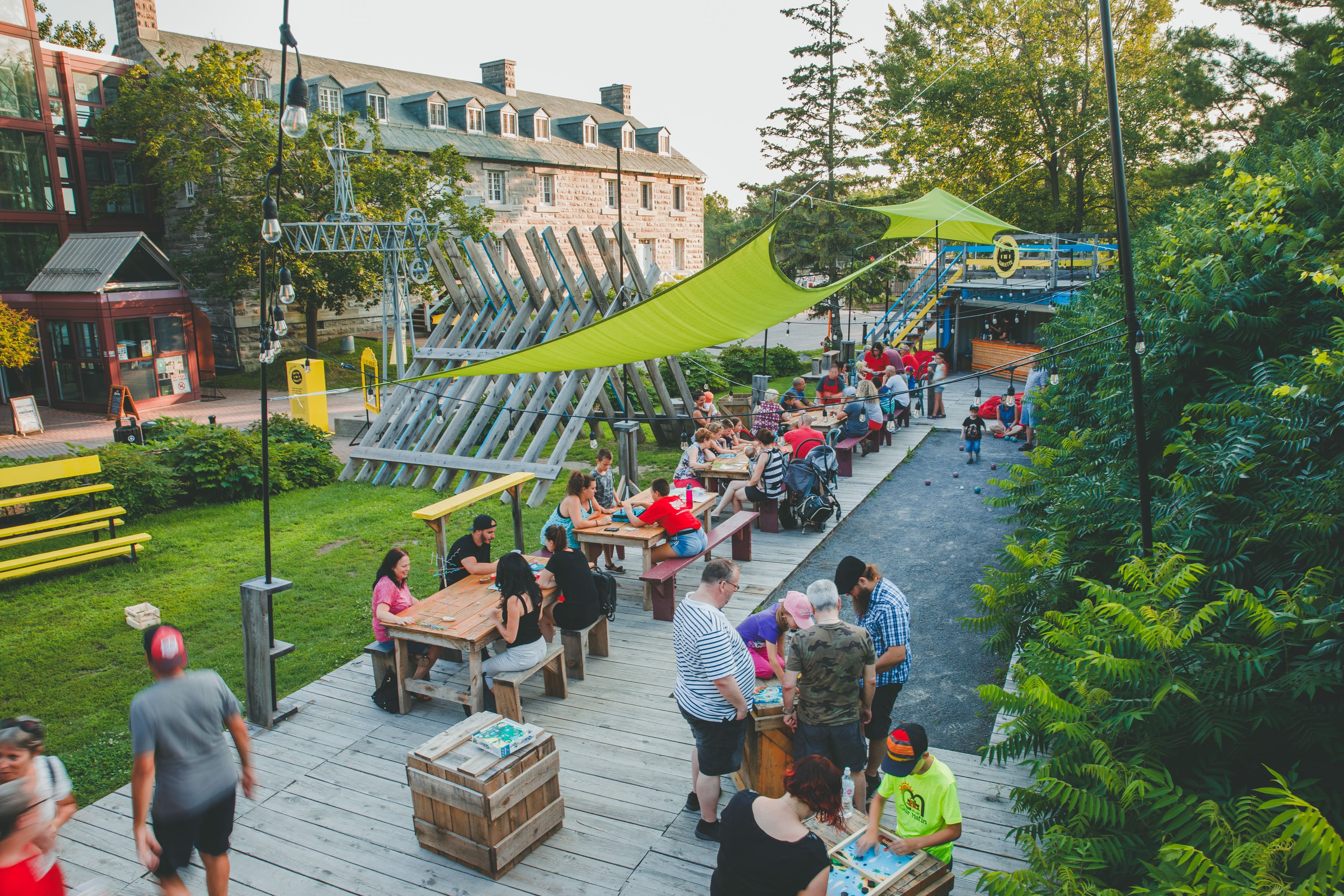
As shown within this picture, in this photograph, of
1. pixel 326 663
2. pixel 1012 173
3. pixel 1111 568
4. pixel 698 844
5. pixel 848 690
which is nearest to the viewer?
pixel 848 690

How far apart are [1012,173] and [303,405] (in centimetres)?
2533

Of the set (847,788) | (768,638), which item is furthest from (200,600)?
(847,788)

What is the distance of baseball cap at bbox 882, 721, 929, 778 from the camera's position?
376 centimetres

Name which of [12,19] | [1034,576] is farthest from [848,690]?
[12,19]

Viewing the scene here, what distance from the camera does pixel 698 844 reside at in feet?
14.9

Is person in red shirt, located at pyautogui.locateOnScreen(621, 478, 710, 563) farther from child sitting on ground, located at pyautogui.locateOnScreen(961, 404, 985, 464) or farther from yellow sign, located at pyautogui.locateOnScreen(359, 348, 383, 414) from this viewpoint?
yellow sign, located at pyautogui.locateOnScreen(359, 348, 383, 414)

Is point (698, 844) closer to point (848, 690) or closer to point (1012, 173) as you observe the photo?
point (848, 690)

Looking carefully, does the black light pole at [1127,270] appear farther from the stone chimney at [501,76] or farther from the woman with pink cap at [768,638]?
the stone chimney at [501,76]

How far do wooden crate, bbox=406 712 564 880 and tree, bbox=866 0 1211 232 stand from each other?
23.7m

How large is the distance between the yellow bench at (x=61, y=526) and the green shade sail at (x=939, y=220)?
12199mm

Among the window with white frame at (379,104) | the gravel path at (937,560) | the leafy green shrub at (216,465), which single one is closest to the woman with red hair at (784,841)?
the gravel path at (937,560)

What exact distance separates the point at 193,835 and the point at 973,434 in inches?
470

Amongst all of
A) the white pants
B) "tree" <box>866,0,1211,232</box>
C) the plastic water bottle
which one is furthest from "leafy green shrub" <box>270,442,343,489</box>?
"tree" <box>866,0,1211,232</box>

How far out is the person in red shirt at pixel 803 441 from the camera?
1023cm
